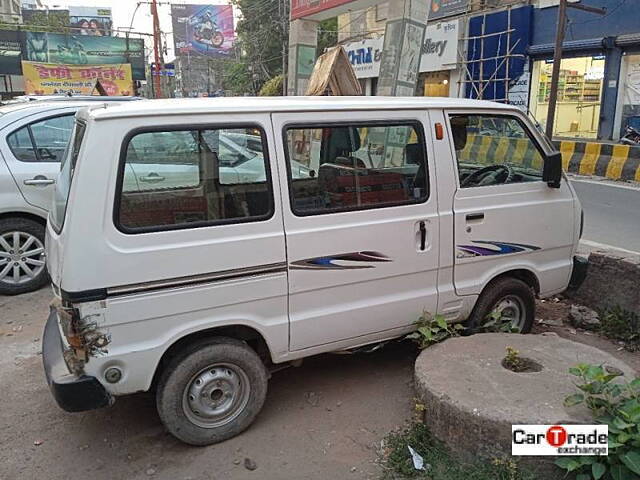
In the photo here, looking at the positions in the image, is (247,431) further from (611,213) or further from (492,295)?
(611,213)

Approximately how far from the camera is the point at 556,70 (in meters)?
11.3

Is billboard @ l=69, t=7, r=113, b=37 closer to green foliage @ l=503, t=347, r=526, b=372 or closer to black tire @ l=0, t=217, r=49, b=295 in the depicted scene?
black tire @ l=0, t=217, r=49, b=295

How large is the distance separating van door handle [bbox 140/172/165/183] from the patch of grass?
6.33 ft

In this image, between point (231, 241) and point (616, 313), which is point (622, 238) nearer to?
point (616, 313)

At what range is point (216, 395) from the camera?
10.2 ft

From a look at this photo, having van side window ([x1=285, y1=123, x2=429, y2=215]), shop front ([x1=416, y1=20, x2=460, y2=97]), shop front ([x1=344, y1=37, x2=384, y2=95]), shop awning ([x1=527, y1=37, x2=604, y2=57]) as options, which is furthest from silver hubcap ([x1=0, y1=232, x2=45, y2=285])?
shop front ([x1=344, y1=37, x2=384, y2=95])

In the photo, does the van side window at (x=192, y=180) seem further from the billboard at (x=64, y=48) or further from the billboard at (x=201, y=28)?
the billboard at (x=201, y=28)

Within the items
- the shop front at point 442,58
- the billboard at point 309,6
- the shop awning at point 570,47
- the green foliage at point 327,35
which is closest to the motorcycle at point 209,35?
the green foliage at point 327,35

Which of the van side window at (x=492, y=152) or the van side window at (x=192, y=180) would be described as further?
the van side window at (x=492, y=152)

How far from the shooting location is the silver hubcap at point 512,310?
4133 mm

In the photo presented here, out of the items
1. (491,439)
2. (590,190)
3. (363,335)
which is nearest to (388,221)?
(363,335)

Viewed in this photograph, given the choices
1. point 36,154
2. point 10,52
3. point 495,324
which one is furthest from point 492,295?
point 10,52

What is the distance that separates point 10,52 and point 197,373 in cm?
3556

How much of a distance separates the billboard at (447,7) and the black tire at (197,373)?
66.1 ft
